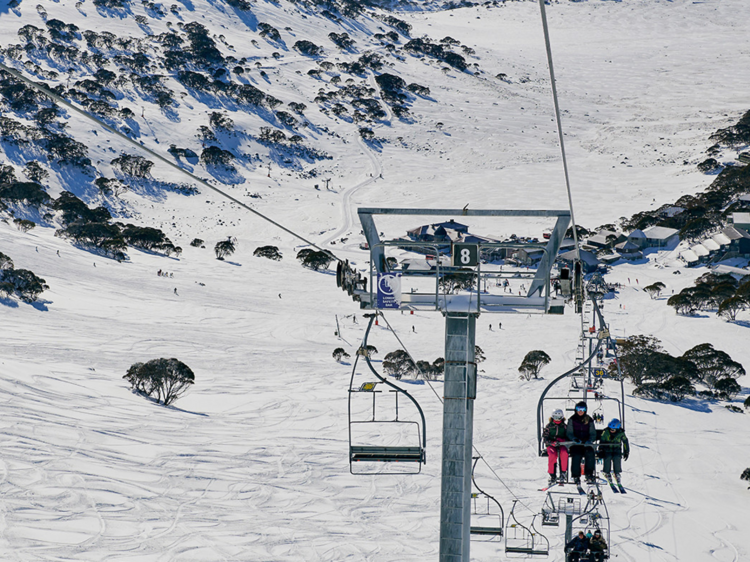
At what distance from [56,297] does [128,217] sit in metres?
34.3

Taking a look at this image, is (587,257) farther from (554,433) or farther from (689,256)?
(554,433)

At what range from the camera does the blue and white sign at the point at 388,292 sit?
25.5ft

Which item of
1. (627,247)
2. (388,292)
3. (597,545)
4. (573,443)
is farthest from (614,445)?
(627,247)

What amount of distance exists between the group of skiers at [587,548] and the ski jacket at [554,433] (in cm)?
274

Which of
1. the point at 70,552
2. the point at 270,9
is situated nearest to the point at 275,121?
the point at 270,9

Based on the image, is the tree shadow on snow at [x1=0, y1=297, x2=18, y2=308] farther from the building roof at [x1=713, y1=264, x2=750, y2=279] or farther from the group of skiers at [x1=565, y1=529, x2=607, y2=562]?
the building roof at [x1=713, y1=264, x2=750, y2=279]

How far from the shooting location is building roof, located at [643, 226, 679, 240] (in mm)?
62250

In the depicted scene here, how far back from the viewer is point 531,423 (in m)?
26.4

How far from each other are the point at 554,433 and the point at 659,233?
57.6m

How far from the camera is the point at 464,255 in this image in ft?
24.7

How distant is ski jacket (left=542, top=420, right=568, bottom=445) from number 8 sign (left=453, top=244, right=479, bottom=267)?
3777 mm

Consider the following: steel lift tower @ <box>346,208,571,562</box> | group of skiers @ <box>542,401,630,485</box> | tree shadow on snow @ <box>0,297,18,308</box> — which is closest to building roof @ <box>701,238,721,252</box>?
tree shadow on snow @ <box>0,297,18,308</box>

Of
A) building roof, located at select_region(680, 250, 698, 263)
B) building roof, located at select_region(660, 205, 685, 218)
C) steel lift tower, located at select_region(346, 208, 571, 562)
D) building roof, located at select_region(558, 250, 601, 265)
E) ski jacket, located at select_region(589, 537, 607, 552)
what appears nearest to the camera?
steel lift tower, located at select_region(346, 208, 571, 562)

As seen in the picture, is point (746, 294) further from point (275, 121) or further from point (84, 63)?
point (84, 63)
